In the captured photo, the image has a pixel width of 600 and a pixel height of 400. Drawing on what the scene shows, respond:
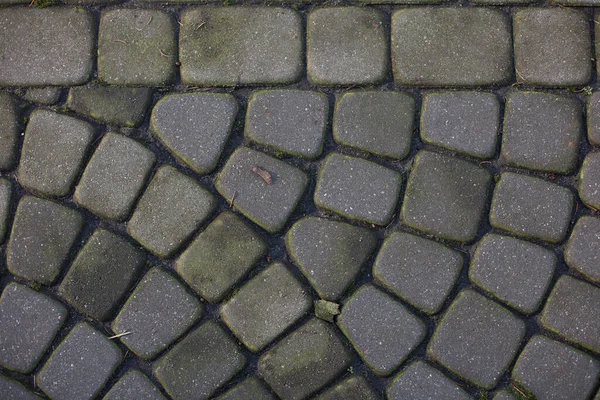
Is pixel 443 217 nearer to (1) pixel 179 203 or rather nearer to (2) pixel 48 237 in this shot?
(1) pixel 179 203

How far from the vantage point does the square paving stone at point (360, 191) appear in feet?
7.39

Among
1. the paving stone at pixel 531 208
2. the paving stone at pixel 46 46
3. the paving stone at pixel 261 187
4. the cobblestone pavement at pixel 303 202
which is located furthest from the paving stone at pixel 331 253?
the paving stone at pixel 46 46

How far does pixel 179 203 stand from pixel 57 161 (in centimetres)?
53

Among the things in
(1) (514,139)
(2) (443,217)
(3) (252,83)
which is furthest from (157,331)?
(1) (514,139)

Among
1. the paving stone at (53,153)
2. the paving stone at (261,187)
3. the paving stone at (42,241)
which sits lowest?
the paving stone at (42,241)

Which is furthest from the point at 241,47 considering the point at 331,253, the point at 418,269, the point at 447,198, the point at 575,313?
the point at 575,313

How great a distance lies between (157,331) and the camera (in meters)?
2.25

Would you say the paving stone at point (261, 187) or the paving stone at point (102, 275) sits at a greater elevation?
the paving stone at point (261, 187)

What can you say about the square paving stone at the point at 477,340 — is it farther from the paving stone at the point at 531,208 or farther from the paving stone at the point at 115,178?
the paving stone at the point at 115,178

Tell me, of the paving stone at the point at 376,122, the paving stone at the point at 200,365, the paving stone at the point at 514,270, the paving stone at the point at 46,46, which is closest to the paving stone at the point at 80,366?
the paving stone at the point at 200,365

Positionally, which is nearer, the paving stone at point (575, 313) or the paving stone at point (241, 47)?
the paving stone at point (575, 313)

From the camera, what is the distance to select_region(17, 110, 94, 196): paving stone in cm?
230

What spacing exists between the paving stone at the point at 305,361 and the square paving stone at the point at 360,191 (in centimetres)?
46

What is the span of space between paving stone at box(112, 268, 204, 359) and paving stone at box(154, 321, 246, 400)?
0.06m
